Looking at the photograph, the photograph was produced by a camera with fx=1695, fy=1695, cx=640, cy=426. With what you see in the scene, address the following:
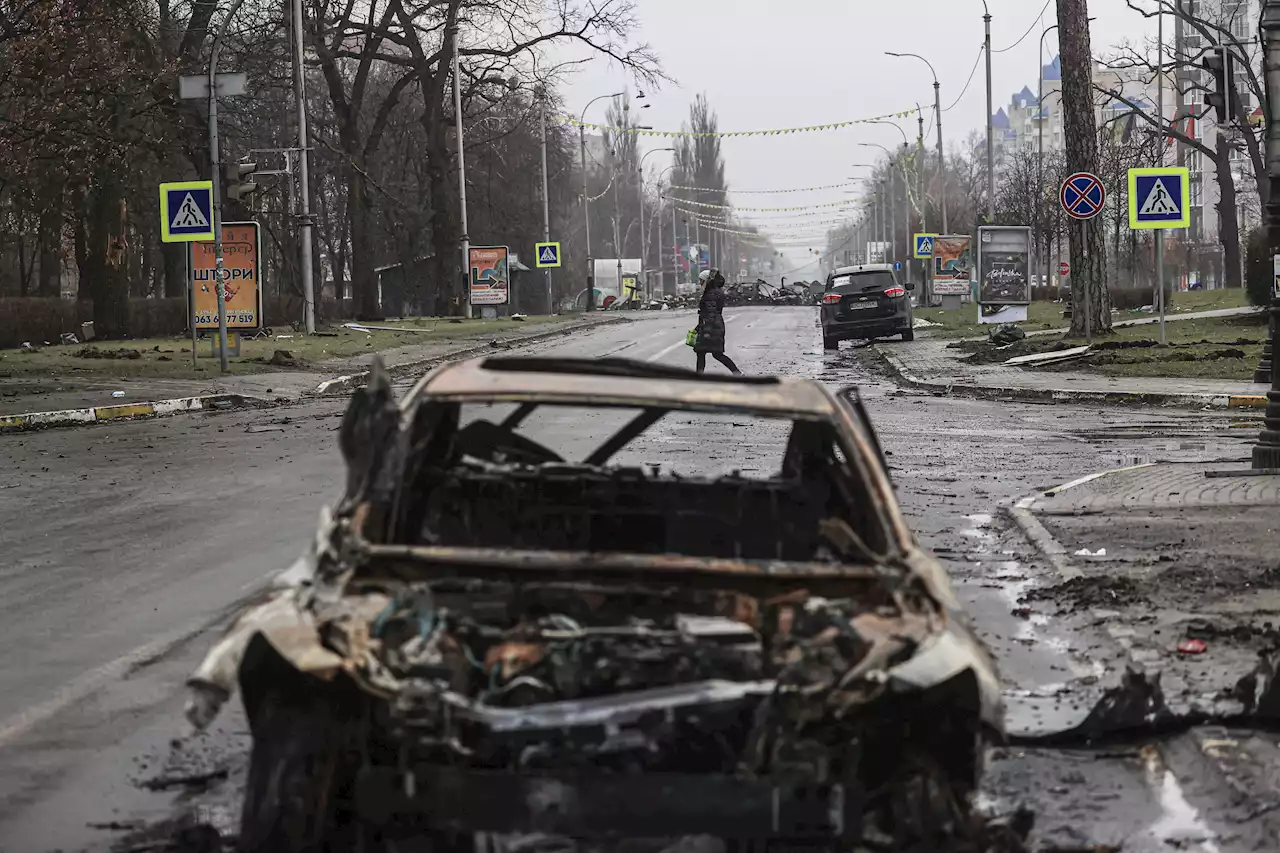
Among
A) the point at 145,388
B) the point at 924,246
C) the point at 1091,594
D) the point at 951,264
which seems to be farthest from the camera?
the point at 924,246

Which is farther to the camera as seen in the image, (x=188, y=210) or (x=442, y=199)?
(x=442, y=199)

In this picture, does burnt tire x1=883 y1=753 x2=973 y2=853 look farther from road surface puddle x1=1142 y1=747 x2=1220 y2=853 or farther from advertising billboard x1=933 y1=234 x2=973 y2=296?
advertising billboard x1=933 y1=234 x2=973 y2=296

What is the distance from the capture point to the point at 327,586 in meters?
4.20

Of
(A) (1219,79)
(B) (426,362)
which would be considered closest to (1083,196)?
(A) (1219,79)

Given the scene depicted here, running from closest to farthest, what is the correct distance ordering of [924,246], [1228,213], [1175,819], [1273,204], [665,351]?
[1175,819]
[1273,204]
[665,351]
[924,246]
[1228,213]

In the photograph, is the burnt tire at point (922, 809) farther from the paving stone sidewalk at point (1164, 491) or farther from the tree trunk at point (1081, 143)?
the tree trunk at point (1081, 143)

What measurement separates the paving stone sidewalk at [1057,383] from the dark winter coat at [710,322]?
132 inches

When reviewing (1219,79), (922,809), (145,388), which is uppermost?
(1219,79)

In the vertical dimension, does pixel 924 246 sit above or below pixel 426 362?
above

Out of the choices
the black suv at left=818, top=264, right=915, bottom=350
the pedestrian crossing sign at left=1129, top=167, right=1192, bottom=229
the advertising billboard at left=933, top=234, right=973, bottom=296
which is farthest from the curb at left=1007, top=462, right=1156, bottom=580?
the advertising billboard at left=933, top=234, right=973, bottom=296

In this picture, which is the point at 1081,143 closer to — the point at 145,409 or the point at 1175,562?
the point at 145,409

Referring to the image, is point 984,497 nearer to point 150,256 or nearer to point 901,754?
point 901,754

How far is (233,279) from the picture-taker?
30.1 meters

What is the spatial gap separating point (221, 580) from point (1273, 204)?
8644mm
